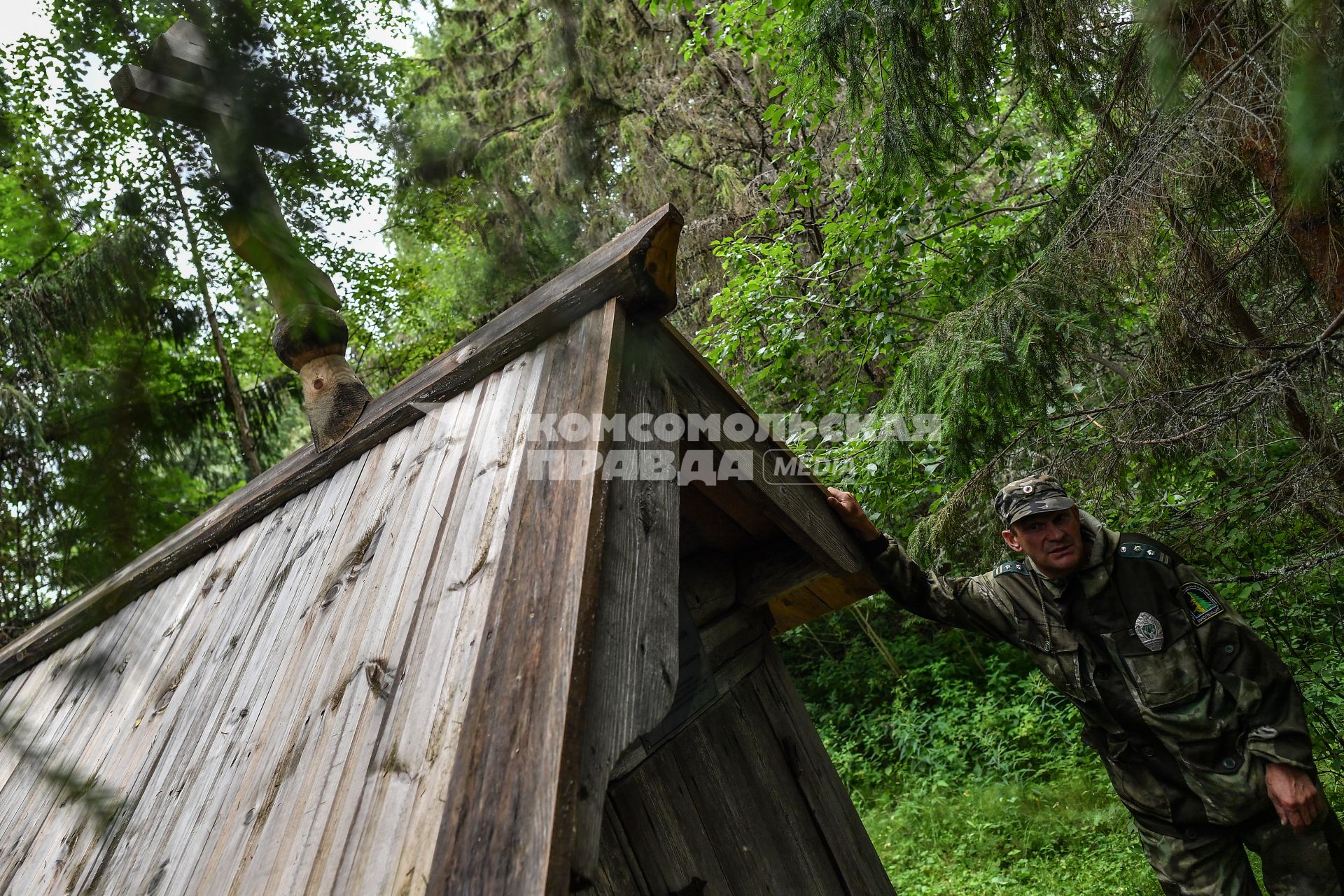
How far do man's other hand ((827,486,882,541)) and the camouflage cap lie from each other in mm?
506

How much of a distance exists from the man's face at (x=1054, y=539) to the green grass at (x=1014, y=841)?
2.88m

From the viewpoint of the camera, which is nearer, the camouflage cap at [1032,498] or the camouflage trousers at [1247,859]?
the camouflage trousers at [1247,859]

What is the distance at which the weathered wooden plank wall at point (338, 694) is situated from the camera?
121cm

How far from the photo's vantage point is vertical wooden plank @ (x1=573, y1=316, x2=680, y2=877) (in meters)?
1.30

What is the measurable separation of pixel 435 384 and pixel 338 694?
977 millimetres

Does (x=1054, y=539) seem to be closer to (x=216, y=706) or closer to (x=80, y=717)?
(x=216, y=706)

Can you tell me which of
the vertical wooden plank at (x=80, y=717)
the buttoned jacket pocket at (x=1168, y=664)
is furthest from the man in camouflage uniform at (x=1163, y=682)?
the vertical wooden plank at (x=80, y=717)

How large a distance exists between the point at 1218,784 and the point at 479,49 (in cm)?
1302

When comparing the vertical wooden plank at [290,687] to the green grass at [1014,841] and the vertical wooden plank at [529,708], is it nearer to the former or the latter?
the vertical wooden plank at [529,708]

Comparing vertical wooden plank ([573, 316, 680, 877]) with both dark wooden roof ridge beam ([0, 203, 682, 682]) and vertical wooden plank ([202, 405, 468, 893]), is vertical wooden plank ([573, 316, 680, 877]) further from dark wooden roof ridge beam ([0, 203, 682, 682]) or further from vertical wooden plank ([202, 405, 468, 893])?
vertical wooden plank ([202, 405, 468, 893])

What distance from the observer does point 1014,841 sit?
6.27 metres

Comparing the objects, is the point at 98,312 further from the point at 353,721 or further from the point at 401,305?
the point at 401,305

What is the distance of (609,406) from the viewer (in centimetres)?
174

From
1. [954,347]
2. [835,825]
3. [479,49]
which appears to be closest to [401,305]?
[479,49]
